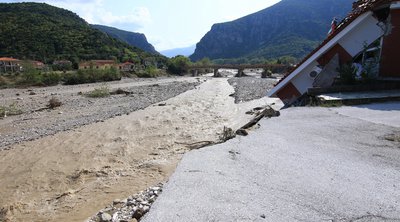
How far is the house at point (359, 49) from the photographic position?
28.2ft

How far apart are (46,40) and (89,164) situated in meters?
102

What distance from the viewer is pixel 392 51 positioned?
28.7 feet

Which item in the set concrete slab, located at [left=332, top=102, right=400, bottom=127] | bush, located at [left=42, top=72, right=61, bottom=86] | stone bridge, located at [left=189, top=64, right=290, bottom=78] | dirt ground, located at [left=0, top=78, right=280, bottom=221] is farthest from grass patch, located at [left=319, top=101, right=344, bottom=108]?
stone bridge, located at [left=189, top=64, right=290, bottom=78]

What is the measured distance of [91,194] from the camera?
338 inches

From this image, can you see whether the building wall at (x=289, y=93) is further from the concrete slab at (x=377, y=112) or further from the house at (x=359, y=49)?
the concrete slab at (x=377, y=112)

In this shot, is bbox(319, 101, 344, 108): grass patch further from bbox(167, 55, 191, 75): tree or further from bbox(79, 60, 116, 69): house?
bbox(167, 55, 191, 75): tree

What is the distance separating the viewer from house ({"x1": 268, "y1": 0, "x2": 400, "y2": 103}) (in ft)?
28.2

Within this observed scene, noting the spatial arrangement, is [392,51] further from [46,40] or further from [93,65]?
[46,40]

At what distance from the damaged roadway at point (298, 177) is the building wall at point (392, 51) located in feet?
7.21

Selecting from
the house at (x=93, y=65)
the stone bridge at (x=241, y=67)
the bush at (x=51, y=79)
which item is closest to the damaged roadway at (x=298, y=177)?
the bush at (x=51, y=79)

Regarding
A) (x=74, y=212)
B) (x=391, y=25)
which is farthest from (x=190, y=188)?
(x=391, y=25)

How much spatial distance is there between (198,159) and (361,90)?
5939 millimetres

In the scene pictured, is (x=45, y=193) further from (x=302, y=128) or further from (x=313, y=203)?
(x=313, y=203)

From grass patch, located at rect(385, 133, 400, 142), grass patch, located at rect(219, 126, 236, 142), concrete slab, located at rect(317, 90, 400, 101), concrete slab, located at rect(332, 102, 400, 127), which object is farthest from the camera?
concrete slab, located at rect(317, 90, 400, 101)
